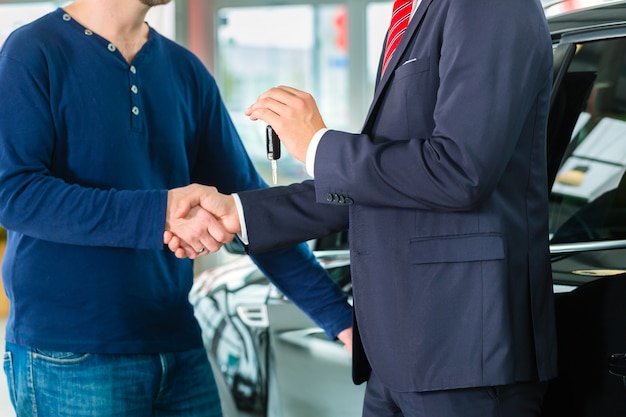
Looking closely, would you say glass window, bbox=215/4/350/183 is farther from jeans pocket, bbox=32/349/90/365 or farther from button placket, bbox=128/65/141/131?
jeans pocket, bbox=32/349/90/365

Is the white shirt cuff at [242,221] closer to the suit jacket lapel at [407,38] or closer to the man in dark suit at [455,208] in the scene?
the man in dark suit at [455,208]

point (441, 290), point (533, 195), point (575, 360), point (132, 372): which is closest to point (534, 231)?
point (533, 195)

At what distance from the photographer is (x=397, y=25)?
1.55 m

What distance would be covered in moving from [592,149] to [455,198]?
1229mm

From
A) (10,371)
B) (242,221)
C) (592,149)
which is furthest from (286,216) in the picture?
(592,149)

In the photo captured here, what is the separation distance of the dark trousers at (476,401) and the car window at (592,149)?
81 cm

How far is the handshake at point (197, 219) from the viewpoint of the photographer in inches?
67.6

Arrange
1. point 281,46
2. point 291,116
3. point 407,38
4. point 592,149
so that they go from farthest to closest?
point 281,46, point 592,149, point 291,116, point 407,38

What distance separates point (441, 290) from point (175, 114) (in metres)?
0.79

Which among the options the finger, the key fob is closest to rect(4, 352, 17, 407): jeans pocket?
the finger

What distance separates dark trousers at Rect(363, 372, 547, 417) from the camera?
1396 mm

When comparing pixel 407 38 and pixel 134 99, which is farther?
pixel 134 99

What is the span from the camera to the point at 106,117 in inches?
69.0

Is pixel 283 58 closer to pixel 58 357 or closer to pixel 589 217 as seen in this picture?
pixel 589 217
